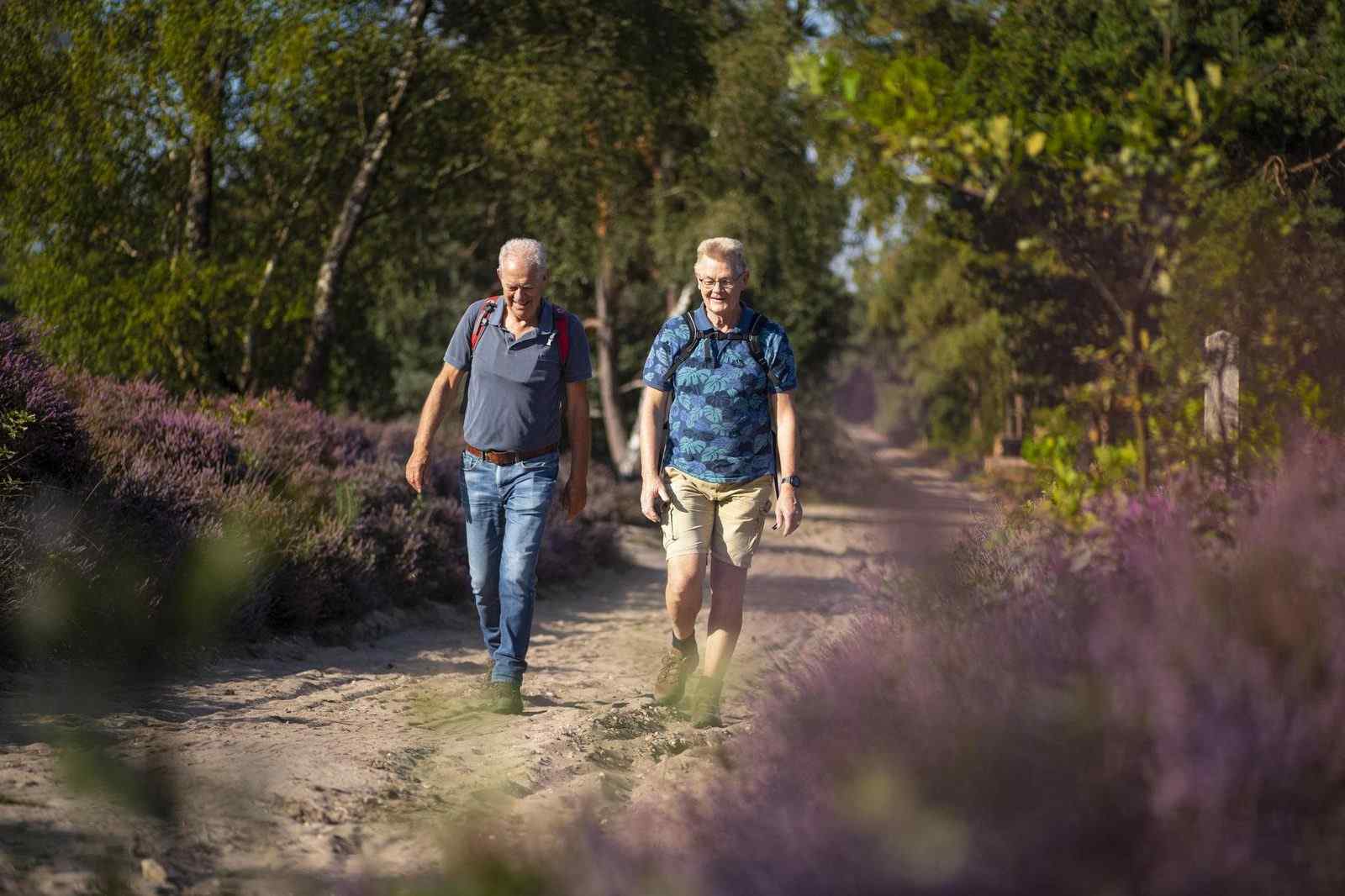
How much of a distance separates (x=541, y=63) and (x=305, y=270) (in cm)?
409

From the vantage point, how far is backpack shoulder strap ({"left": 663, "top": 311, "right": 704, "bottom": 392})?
5.71 meters

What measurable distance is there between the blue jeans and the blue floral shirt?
73 centimetres

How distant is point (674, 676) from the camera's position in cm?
618

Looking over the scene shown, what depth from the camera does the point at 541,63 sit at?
1625 cm

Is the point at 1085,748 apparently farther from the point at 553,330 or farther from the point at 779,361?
the point at 553,330

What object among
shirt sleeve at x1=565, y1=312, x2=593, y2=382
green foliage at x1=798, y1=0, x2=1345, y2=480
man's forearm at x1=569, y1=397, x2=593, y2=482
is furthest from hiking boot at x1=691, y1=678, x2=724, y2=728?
green foliage at x1=798, y1=0, x2=1345, y2=480

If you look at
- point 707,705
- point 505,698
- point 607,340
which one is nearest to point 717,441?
point 707,705

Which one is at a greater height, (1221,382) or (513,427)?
(1221,382)

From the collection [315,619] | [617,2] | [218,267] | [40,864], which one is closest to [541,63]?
[617,2]

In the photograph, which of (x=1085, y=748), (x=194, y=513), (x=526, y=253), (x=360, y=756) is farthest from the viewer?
(x=194, y=513)

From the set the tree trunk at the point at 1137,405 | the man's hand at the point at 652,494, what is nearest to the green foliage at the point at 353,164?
the man's hand at the point at 652,494

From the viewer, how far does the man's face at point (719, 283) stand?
5590 mm

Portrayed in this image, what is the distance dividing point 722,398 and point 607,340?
18.0 meters

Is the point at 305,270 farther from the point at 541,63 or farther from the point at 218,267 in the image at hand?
the point at 541,63
